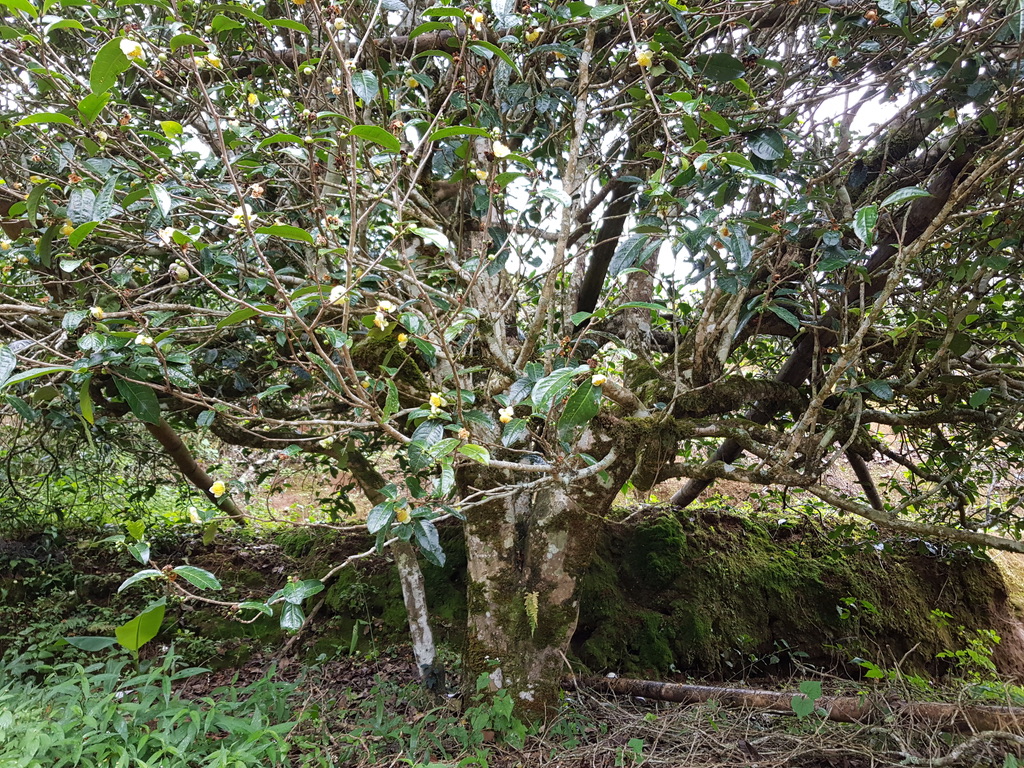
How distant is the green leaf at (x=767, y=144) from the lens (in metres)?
1.70

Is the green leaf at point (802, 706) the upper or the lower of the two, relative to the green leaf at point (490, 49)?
lower

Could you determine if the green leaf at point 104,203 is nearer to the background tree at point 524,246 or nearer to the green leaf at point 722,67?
the background tree at point 524,246

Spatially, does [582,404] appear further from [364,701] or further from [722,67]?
[364,701]

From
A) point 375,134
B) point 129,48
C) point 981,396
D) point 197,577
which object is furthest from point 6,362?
point 981,396

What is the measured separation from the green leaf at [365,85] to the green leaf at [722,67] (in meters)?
1.00

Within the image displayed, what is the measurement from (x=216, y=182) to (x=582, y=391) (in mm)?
1632

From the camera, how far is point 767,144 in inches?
67.7

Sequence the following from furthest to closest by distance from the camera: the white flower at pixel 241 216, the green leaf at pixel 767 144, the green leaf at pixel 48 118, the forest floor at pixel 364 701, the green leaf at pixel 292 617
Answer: the forest floor at pixel 364 701
the green leaf at pixel 767 144
the green leaf at pixel 292 617
the green leaf at pixel 48 118
the white flower at pixel 241 216

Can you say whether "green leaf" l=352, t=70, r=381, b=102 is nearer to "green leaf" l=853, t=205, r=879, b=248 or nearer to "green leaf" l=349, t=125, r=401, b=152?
"green leaf" l=349, t=125, r=401, b=152

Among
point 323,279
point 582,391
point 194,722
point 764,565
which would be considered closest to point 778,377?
point 764,565

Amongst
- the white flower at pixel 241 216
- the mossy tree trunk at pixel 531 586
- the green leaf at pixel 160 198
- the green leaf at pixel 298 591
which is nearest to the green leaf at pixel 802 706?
the mossy tree trunk at pixel 531 586

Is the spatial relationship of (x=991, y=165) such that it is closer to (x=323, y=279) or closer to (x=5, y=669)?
(x=323, y=279)

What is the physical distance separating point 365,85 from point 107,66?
58 centimetres

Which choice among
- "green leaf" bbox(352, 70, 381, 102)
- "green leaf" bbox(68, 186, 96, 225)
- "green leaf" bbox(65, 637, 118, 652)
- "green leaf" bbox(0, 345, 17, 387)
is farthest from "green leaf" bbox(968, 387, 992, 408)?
"green leaf" bbox(65, 637, 118, 652)
